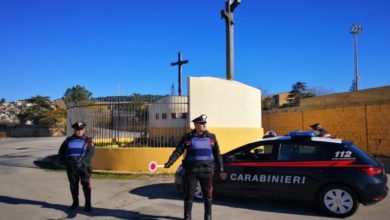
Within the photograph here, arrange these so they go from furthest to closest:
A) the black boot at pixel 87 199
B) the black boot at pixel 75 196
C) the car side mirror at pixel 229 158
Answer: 1. the car side mirror at pixel 229 158
2. the black boot at pixel 75 196
3. the black boot at pixel 87 199

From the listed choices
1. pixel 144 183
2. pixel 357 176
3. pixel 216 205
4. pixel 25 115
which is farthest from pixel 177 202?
pixel 25 115

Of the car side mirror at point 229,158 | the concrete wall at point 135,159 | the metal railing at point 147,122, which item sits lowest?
the concrete wall at point 135,159

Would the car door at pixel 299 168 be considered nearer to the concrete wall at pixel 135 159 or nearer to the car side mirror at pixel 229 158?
the car side mirror at pixel 229 158

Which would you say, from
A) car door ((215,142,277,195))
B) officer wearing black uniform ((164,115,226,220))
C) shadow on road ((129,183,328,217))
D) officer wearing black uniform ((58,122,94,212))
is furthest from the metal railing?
officer wearing black uniform ((164,115,226,220))

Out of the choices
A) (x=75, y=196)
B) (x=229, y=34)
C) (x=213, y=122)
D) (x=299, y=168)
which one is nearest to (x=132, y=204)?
(x=75, y=196)

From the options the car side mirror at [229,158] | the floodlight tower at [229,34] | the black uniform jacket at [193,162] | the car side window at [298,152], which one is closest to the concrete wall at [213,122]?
the floodlight tower at [229,34]

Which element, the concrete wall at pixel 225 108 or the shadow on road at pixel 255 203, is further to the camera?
the concrete wall at pixel 225 108

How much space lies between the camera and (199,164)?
6.12 meters

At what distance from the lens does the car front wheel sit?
6.83 metres

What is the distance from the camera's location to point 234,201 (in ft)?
26.7

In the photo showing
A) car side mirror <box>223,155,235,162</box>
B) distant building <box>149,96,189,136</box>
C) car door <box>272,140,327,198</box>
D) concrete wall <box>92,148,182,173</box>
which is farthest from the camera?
distant building <box>149,96,189,136</box>

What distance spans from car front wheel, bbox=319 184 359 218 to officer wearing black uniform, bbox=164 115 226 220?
225 centimetres

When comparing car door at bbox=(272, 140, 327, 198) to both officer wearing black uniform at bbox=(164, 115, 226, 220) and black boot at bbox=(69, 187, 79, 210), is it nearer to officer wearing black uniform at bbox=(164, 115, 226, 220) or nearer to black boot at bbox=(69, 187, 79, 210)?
officer wearing black uniform at bbox=(164, 115, 226, 220)

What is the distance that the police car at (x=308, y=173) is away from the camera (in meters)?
6.83
